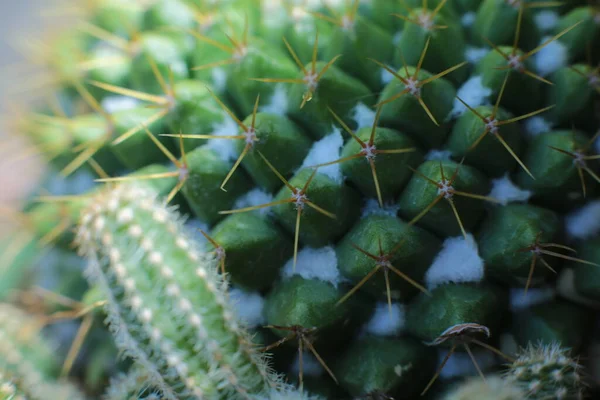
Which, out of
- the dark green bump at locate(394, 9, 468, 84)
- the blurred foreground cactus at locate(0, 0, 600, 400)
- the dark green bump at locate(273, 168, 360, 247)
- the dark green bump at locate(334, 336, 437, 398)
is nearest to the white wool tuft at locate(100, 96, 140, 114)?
the blurred foreground cactus at locate(0, 0, 600, 400)

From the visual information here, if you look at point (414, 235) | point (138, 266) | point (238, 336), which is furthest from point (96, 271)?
point (414, 235)

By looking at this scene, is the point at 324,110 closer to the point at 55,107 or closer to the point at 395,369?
the point at 395,369

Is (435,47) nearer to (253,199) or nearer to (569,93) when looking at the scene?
(569,93)

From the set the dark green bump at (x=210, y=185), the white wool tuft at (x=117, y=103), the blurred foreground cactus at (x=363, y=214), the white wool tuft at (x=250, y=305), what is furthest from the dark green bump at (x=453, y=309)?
the white wool tuft at (x=117, y=103)

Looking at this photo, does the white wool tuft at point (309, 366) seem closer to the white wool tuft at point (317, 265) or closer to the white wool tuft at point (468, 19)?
the white wool tuft at point (317, 265)

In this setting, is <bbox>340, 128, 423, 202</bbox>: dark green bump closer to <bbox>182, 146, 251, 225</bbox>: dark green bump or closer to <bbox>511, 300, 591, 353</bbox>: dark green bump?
<bbox>182, 146, 251, 225</bbox>: dark green bump

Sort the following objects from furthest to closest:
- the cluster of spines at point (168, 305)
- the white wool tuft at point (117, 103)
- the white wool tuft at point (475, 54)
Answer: the white wool tuft at point (117, 103) → the white wool tuft at point (475, 54) → the cluster of spines at point (168, 305)
